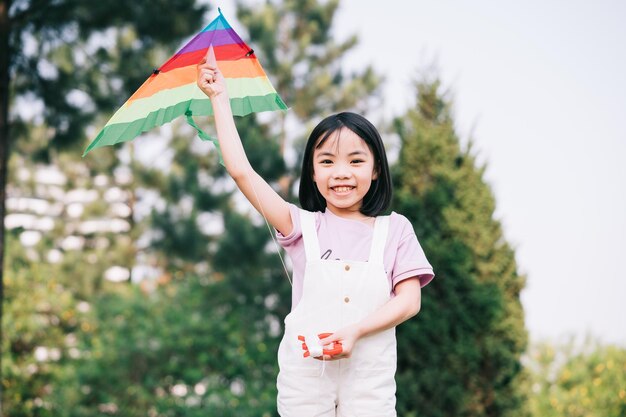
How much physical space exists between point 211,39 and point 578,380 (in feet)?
20.8

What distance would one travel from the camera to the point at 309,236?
6.11 feet

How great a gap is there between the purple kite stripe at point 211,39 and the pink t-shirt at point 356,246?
0.57 m

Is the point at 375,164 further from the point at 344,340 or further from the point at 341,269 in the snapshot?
the point at 344,340

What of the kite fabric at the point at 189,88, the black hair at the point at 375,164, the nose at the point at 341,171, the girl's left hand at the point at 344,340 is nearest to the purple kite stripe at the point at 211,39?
the kite fabric at the point at 189,88

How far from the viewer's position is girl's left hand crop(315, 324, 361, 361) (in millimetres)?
1661

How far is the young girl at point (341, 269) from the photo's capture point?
1.77 metres

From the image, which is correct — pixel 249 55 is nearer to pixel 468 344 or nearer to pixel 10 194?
pixel 468 344

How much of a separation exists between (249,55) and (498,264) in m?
3.38

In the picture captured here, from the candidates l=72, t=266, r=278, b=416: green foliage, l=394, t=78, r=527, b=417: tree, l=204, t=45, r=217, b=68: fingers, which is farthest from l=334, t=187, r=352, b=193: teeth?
l=72, t=266, r=278, b=416: green foliage

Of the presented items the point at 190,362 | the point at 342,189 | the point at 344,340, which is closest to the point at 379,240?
the point at 342,189

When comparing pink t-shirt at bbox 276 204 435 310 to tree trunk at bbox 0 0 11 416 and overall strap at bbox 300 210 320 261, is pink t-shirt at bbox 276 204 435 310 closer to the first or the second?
overall strap at bbox 300 210 320 261

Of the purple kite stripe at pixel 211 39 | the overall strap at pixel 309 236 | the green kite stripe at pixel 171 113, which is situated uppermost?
the purple kite stripe at pixel 211 39

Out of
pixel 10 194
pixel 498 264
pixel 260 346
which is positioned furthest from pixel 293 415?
pixel 10 194

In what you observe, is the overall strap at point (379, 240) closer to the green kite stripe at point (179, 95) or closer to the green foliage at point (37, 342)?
the green kite stripe at point (179, 95)
